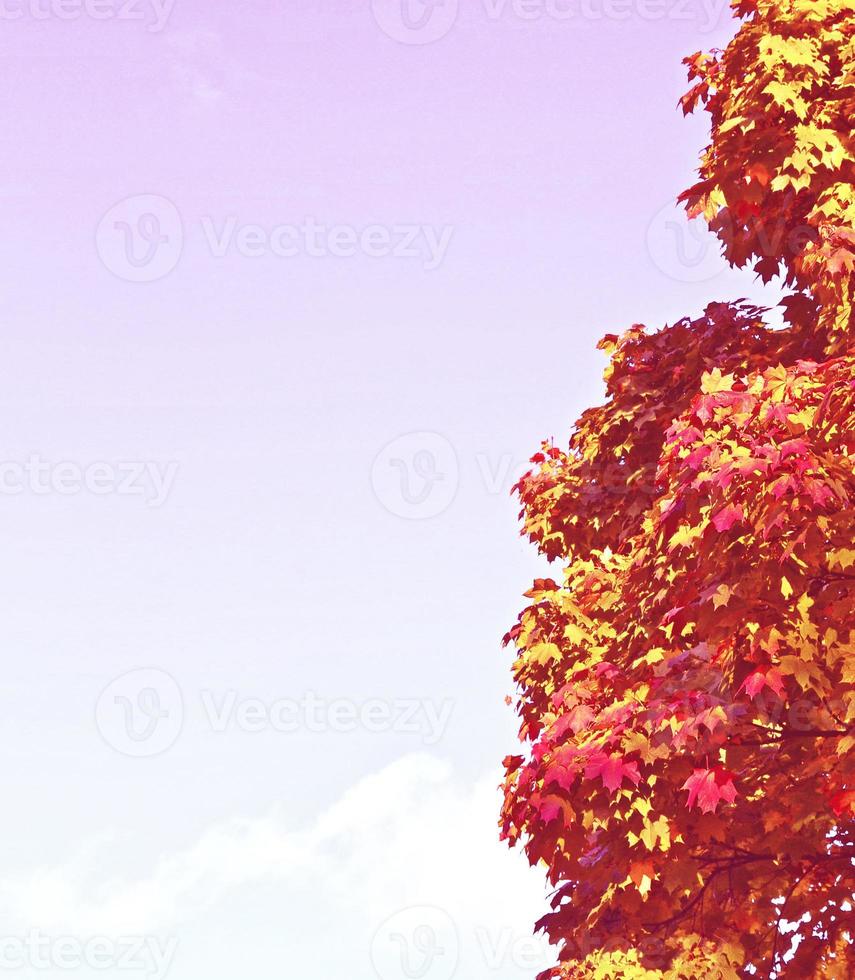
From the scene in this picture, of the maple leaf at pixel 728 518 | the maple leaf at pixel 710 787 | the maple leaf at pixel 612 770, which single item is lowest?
the maple leaf at pixel 710 787

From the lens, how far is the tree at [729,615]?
867 centimetres

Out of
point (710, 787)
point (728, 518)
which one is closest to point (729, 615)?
point (728, 518)

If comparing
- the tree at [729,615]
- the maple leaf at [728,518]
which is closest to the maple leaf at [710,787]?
the tree at [729,615]

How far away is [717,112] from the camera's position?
12.9 meters

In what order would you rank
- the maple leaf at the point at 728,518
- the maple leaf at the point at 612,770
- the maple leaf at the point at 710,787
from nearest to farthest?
the maple leaf at the point at 728,518
the maple leaf at the point at 710,787
the maple leaf at the point at 612,770

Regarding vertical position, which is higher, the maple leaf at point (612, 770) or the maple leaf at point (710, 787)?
the maple leaf at point (612, 770)

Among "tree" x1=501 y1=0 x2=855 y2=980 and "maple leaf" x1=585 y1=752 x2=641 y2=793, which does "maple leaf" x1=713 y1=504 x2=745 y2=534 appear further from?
"maple leaf" x1=585 y1=752 x2=641 y2=793

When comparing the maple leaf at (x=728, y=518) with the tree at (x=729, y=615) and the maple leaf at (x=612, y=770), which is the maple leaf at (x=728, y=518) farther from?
the maple leaf at (x=612, y=770)

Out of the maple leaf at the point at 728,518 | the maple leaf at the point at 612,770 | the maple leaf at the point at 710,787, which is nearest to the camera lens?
the maple leaf at the point at 728,518

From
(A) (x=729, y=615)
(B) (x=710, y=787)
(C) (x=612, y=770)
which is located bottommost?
(B) (x=710, y=787)

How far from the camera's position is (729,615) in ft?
28.8

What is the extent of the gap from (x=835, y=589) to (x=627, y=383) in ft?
21.1

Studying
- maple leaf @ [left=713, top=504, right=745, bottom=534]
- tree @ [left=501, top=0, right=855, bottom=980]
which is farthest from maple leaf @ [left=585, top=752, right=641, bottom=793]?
maple leaf @ [left=713, top=504, right=745, bottom=534]

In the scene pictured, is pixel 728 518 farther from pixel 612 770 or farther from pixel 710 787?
pixel 612 770
